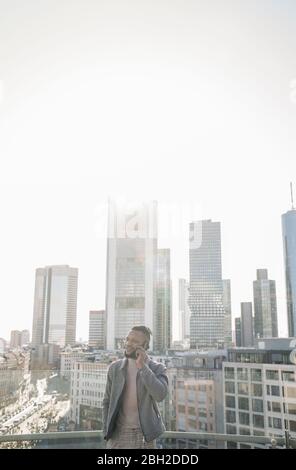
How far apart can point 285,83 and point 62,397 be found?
3.57 m

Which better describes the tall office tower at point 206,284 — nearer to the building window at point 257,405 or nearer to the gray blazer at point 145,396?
the building window at point 257,405

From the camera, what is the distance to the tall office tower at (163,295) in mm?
5434

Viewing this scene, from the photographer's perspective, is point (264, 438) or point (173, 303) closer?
point (264, 438)

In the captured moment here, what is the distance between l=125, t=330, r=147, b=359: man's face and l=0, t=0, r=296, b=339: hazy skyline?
2.06 metres

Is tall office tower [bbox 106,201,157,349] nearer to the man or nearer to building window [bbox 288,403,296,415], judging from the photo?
the man

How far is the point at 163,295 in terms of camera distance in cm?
654

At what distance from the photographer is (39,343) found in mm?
4137

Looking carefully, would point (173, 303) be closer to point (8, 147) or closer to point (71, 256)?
point (71, 256)

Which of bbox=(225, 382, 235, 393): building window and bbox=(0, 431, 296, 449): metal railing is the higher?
bbox=(0, 431, 296, 449): metal railing

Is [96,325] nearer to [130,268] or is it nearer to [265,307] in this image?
[130,268]

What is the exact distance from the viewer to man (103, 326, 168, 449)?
5.28 feet

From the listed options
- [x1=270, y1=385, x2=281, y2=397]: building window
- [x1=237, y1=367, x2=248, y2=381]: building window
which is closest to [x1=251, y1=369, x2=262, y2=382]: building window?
[x1=237, y1=367, x2=248, y2=381]: building window

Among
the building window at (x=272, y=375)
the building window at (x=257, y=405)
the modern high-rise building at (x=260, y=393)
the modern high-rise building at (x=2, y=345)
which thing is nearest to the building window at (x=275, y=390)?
the modern high-rise building at (x=260, y=393)
